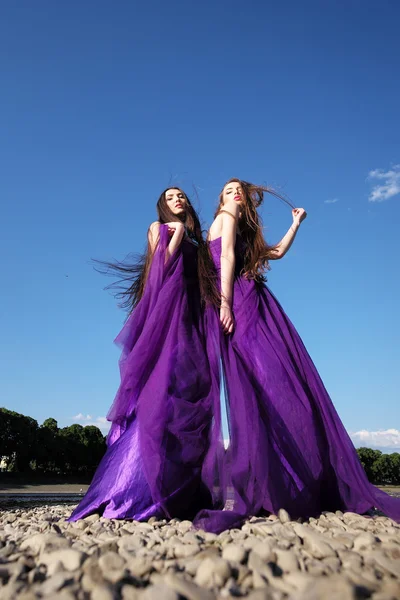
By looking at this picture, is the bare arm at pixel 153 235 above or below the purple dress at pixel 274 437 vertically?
above

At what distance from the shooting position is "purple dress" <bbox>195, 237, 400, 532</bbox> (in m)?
3.68

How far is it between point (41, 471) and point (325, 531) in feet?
113

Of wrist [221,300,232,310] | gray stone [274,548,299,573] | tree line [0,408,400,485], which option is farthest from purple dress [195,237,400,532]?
tree line [0,408,400,485]

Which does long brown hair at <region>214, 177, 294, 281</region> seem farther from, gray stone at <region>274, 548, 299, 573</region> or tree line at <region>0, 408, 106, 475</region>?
tree line at <region>0, 408, 106, 475</region>

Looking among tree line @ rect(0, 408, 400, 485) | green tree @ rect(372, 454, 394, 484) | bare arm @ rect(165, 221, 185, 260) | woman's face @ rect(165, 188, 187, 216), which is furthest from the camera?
green tree @ rect(372, 454, 394, 484)

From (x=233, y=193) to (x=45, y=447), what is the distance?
32.3m

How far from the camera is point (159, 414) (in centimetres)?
389

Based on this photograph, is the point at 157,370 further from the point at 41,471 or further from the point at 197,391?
the point at 41,471

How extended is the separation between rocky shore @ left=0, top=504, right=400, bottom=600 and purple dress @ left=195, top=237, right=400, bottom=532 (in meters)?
0.70

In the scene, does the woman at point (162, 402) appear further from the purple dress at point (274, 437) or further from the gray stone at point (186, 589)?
the gray stone at point (186, 589)

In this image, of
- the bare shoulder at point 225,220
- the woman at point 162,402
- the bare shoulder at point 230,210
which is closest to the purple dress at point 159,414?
the woman at point 162,402

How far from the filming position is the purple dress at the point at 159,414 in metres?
3.86

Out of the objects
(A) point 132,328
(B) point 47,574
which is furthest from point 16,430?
(B) point 47,574

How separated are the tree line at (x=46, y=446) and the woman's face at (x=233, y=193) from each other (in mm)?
30475
